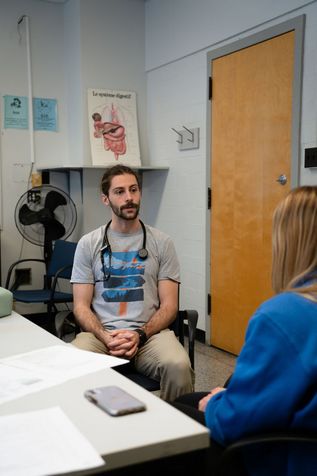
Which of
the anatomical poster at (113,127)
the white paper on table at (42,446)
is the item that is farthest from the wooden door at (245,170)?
the white paper on table at (42,446)

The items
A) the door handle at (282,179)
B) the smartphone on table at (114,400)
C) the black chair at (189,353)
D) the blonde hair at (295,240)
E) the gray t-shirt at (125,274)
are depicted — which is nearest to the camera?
the smartphone on table at (114,400)

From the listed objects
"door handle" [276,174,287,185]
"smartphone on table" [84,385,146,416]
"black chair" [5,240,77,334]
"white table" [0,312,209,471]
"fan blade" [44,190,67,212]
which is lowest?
"black chair" [5,240,77,334]

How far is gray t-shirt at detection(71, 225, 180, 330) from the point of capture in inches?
90.7

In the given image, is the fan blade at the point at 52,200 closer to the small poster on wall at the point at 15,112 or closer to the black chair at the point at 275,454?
the small poster on wall at the point at 15,112

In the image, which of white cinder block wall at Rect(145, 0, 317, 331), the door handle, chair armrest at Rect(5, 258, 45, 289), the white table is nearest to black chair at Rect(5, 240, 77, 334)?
→ chair armrest at Rect(5, 258, 45, 289)

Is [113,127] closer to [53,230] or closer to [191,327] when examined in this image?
[53,230]

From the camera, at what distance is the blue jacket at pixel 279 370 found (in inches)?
43.6

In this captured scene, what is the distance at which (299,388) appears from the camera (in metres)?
1.11

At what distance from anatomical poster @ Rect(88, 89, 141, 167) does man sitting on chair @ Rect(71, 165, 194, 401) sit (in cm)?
197

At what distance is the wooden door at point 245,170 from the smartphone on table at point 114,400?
7.52ft

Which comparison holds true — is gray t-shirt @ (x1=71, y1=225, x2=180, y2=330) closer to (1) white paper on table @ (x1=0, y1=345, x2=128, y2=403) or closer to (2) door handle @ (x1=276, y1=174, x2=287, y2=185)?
(1) white paper on table @ (x1=0, y1=345, x2=128, y2=403)

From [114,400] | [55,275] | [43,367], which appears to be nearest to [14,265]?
[55,275]

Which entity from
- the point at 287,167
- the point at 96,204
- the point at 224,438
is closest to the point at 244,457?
the point at 224,438

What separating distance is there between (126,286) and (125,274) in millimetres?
54
